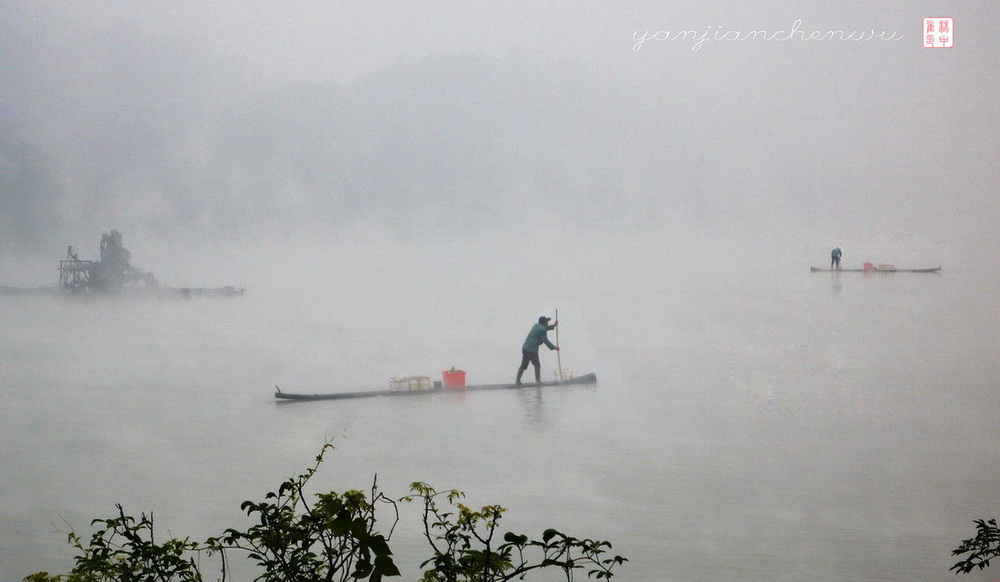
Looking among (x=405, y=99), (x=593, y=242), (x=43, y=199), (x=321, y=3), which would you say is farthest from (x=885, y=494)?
(x=43, y=199)

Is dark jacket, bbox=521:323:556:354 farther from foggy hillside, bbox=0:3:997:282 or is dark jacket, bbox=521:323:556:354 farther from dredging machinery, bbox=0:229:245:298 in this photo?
dredging machinery, bbox=0:229:245:298

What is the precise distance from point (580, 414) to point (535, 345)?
542mm

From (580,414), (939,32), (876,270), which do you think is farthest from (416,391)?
(939,32)

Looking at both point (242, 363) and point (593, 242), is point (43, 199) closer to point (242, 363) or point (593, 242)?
point (242, 363)

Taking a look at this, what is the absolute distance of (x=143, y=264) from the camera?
4562 mm

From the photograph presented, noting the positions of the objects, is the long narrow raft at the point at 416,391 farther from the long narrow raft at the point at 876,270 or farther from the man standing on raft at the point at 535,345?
the long narrow raft at the point at 876,270

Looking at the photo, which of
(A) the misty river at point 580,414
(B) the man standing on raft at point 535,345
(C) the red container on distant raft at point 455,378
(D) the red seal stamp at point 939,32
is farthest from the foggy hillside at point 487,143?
(C) the red container on distant raft at point 455,378

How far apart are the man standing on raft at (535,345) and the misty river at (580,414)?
10cm

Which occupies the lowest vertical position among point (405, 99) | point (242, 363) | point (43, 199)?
point (242, 363)

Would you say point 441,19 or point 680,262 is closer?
point 441,19

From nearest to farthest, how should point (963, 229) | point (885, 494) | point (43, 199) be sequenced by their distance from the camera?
1. point (885, 494)
2. point (43, 199)
3. point (963, 229)

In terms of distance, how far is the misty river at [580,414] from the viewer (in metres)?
3.60

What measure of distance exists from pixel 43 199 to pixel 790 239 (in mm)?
3918

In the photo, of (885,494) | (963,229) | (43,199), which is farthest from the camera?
(963,229)
